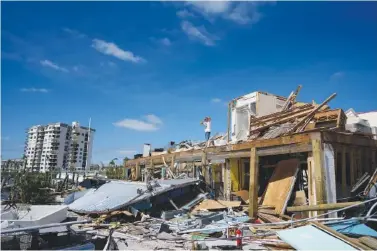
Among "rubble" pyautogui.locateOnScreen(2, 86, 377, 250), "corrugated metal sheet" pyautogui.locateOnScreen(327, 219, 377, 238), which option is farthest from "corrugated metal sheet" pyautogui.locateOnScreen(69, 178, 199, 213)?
"corrugated metal sheet" pyautogui.locateOnScreen(327, 219, 377, 238)

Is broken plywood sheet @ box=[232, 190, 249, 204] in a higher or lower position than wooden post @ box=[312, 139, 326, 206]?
lower

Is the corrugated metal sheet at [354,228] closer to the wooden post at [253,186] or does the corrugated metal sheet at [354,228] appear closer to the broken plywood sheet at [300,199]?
the broken plywood sheet at [300,199]

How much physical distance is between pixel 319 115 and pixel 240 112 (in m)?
6.57

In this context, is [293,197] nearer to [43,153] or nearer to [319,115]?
[319,115]

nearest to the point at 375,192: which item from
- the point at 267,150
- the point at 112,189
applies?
the point at 267,150

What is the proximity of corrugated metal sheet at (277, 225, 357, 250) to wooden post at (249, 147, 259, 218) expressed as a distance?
389 cm

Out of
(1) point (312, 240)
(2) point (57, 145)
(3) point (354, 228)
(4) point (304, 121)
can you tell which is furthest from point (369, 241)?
(2) point (57, 145)

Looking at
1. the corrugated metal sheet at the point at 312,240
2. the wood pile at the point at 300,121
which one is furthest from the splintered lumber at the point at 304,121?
the corrugated metal sheet at the point at 312,240

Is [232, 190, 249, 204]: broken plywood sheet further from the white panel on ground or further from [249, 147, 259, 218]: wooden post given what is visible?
the white panel on ground

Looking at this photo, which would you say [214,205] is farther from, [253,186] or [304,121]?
[304,121]

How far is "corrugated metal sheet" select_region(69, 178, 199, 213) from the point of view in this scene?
12359 mm

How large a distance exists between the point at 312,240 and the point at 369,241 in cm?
142

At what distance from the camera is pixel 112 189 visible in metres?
15.0

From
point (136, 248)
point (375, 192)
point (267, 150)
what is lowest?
point (136, 248)
